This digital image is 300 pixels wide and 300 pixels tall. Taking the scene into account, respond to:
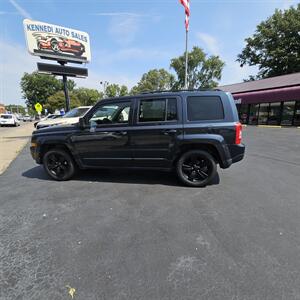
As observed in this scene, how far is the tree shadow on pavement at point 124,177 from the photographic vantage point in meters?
4.88

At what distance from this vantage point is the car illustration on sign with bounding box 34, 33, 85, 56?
15.9 m

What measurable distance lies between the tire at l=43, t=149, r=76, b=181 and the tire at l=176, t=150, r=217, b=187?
256 cm

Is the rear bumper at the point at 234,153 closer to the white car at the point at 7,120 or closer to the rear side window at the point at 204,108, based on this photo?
the rear side window at the point at 204,108

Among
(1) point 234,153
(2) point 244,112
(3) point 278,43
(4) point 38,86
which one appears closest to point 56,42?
(1) point 234,153

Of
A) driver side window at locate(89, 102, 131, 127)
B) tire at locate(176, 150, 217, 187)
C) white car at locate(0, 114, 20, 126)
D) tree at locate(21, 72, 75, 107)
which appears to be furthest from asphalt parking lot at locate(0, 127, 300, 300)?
tree at locate(21, 72, 75, 107)

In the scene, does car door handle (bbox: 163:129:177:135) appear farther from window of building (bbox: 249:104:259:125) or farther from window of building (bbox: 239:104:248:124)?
window of building (bbox: 239:104:248:124)

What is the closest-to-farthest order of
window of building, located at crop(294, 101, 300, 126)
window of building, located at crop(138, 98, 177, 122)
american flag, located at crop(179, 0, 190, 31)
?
window of building, located at crop(138, 98, 177, 122) < american flag, located at crop(179, 0, 190, 31) < window of building, located at crop(294, 101, 300, 126)

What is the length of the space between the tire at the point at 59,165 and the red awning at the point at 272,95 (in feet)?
69.3

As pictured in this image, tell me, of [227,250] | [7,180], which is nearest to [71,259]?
[227,250]

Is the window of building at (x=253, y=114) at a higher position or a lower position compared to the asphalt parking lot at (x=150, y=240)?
higher

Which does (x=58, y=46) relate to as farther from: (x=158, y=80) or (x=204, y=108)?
(x=158, y=80)

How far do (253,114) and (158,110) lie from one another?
22.7 m

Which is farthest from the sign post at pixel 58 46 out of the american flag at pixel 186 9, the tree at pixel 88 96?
the tree at pixel 88 96

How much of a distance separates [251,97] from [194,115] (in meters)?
21.9
